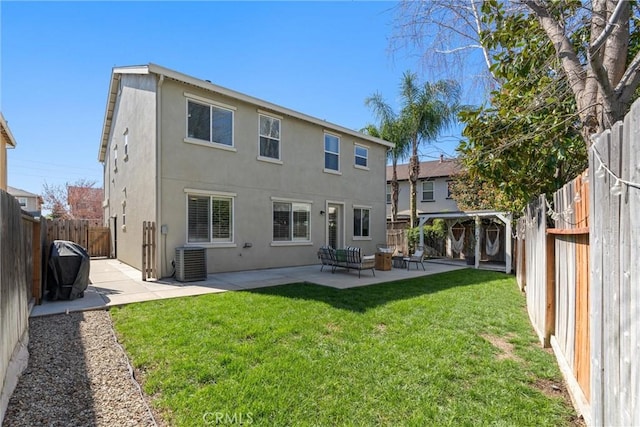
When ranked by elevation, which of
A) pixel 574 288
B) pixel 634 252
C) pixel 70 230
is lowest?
pixel 574 288

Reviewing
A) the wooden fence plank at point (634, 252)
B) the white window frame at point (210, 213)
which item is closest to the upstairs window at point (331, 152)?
the white window frame at point (210, 213)

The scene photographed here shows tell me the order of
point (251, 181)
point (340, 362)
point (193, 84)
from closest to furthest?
point (340, 362) < point (193, 84) < point (251, 181)

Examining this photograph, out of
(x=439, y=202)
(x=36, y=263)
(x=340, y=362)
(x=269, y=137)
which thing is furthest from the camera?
(x=439, y=202)

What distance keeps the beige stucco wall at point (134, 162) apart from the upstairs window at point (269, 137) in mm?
3755

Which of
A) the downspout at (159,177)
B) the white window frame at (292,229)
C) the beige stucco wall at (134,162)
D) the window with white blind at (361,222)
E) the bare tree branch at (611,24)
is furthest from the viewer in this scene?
the window with white blind at (361,222)

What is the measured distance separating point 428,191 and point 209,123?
58.7 ft

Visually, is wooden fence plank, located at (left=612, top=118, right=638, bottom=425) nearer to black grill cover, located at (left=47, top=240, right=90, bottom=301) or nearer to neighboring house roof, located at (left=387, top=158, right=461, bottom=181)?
black grill cover, located at (left=47, top=240, right=90, bottom=301)

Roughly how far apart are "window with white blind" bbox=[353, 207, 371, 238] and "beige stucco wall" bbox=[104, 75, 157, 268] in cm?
898

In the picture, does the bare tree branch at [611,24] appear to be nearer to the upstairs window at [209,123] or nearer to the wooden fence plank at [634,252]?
the wooden fence plank at [634,252]

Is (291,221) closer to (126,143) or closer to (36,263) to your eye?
(126,143)

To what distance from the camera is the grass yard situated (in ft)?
9.75

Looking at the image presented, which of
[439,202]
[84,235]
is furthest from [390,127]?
[84,235]

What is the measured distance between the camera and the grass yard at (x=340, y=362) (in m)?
2.97

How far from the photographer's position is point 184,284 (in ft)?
29.7
